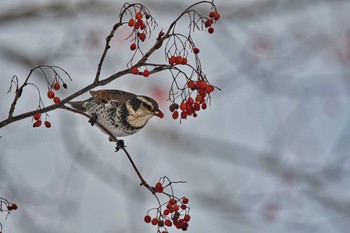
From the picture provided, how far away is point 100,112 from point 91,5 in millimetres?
2100

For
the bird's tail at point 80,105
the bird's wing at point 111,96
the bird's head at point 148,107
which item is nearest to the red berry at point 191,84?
the bird's head at point 148,107

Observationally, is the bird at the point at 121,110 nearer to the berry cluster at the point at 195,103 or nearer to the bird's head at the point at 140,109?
the bird's head at the point at 140,109

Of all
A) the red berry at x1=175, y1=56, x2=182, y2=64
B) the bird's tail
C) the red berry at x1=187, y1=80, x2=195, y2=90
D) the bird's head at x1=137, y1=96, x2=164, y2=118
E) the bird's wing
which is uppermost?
the bird's tail

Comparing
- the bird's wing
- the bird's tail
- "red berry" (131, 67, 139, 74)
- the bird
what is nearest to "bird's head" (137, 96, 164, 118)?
the bird

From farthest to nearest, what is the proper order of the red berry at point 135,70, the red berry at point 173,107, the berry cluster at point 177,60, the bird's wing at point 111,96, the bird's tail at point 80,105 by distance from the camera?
1. the bird's tail at point 80,105
2. the bird's wing at point 111,96
3. the red berry at point 173,107
4. the berry cluster at point 177,60
5. the red berry at point 135,70

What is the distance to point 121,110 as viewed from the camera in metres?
4.18

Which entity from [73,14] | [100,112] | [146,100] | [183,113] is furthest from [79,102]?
[183,113]

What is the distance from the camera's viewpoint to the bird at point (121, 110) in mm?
4078

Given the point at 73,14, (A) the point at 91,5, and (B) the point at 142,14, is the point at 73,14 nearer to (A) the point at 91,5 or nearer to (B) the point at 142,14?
(A) the point at 91,5

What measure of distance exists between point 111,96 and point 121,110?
0.12m

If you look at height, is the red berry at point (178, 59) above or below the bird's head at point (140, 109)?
below

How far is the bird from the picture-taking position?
13.4 ft

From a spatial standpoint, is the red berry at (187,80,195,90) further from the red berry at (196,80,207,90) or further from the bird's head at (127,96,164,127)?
the bird's head at (127,96,164,127)

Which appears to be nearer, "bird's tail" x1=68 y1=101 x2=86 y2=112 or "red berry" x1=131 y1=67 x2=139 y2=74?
"red berry" x1=131 y1=67 x2=139 y2=74
